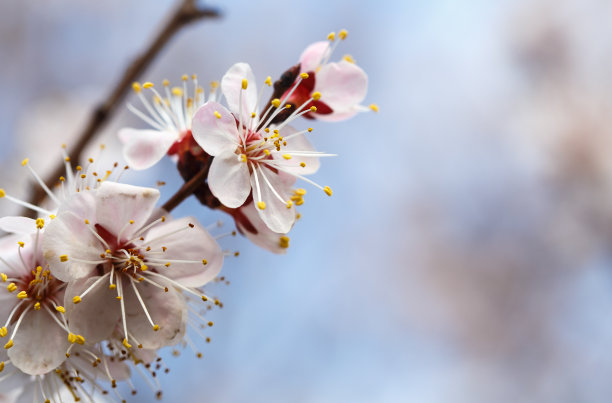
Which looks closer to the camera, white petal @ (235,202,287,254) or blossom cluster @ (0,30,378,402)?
blossom cluster @ (0,30,378,402)

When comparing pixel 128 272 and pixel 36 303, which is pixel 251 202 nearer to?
pixel 128 272

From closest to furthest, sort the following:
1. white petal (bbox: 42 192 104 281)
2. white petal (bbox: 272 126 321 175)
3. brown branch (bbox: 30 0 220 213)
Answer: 1. white petal (bbox: 42 192 104 281)
2. white petal (bbox: 272 126 321 175)
3. brown branch (bbox: 30 0 220 213)

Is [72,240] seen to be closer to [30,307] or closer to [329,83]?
[30,307]

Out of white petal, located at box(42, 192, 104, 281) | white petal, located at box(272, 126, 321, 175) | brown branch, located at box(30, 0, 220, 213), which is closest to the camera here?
white petal, located at box(42, 192, 104, 281)

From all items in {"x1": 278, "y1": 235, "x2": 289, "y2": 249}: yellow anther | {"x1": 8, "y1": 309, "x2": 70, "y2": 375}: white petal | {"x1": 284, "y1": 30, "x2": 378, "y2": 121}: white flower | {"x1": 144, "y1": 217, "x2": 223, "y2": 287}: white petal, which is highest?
{"x1": 284, "y1": 30, "x2": 378, "y2": 121}: white flower

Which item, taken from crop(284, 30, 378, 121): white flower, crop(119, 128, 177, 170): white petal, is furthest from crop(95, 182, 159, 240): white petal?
crop(284, 30, 378, 121): white flower

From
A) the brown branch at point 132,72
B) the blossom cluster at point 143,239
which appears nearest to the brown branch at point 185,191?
the blossom cluster at point 143,239

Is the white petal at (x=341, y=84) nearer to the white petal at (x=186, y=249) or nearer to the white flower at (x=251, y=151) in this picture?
the white flower at (x=251, y=151)

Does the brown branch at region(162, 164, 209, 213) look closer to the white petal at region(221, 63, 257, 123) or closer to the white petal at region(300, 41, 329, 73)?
the white petal at region(221, 63, 257, 123)

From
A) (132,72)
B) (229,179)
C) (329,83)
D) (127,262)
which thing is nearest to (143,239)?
(127,262)

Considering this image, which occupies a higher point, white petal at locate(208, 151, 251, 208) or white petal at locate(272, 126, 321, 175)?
white petal at locate(272, 126, 321, 175)
